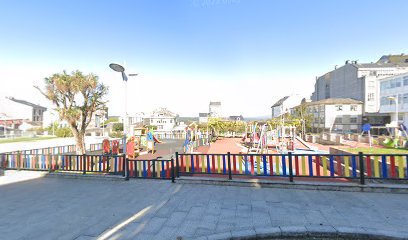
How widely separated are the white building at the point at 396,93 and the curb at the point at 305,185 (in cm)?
3585

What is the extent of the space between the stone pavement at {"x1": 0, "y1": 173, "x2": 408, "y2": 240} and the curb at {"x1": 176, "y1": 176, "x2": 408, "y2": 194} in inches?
7.3

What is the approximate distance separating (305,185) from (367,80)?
180 feet

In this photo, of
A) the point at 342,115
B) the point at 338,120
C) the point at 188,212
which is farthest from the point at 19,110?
the point at 342,115

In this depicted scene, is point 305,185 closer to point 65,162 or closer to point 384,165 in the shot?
point 384,165

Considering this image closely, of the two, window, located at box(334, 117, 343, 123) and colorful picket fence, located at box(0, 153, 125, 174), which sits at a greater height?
window, located at box(334, 117, 343, 123)

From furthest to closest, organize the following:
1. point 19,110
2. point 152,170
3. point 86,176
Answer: point 19,110
point 86,176
point 152,170

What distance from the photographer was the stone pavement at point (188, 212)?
161 inches

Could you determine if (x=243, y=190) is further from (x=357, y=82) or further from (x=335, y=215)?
(x=357, y=82)

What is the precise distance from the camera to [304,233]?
3.96 meters

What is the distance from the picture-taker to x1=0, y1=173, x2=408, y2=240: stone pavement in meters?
4.10

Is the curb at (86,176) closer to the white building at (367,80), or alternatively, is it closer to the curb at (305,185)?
the curb at (305,185)

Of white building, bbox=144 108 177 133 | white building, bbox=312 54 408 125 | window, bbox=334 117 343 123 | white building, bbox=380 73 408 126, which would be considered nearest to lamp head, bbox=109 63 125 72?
white building, bbox=380 73 408 126

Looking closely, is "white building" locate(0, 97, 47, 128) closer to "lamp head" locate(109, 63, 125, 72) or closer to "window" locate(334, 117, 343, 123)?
"lamp head" locate(109, 63, 125, 72)

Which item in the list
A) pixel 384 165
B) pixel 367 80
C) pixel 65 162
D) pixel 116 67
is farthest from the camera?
pixel 367 80
